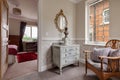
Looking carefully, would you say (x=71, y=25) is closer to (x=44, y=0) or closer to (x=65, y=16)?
(x=65, y=16)

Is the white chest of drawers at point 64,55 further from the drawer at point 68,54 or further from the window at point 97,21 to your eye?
the window at point 97,21

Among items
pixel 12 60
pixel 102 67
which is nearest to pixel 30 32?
pixel 12 60

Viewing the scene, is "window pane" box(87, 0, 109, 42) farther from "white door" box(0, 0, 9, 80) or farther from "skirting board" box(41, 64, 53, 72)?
"white door" box(0, 0, 9, 80)

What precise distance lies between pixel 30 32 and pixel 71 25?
4.58 meters

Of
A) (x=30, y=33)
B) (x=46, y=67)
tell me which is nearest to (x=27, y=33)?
(x=30, y=33)

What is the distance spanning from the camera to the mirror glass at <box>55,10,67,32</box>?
12.4 ft

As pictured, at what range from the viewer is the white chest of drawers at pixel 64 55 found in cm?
317

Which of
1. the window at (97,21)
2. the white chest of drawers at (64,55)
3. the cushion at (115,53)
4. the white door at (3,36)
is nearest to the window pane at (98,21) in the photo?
the window at (97,21)

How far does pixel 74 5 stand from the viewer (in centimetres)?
459

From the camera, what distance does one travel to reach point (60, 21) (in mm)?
3881

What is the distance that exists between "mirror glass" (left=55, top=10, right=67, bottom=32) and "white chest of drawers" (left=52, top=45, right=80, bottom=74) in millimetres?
782

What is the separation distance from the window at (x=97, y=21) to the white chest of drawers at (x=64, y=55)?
3.05 feet

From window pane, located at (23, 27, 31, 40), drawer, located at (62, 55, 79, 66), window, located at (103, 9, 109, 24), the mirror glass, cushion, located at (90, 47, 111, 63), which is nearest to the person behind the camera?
cushion, located at (90, 47, 111, 63)

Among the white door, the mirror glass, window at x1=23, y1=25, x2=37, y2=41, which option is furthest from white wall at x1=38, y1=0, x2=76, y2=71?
window at x1=23, y1=25, x2=37, y2=41
